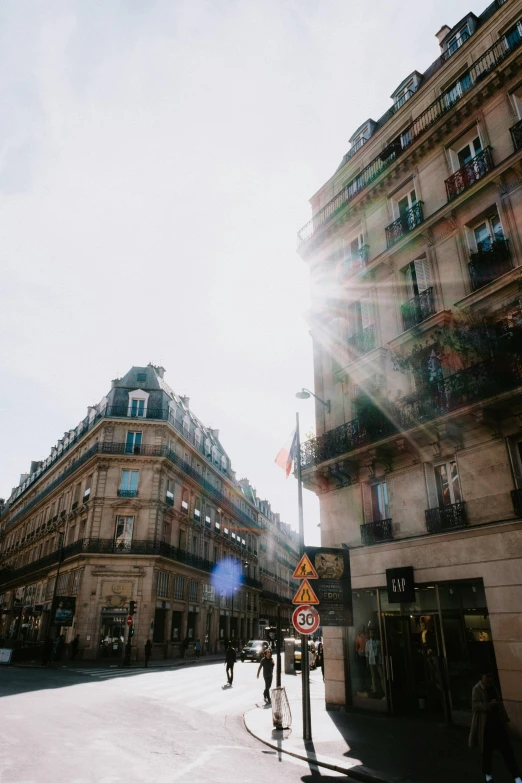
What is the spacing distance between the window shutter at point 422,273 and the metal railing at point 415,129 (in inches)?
165

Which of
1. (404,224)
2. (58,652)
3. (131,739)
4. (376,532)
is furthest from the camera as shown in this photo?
(58,652)

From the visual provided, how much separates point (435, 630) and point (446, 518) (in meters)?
2.81

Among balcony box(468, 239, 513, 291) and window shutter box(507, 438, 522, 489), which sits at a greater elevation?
balcony box(468, 239, 513, 291)

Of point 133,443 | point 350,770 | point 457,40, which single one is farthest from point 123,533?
point 457,40

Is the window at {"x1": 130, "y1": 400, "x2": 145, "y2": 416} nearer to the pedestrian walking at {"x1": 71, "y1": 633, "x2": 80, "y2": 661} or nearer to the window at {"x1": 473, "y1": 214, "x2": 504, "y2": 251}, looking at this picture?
the pedestrian walking at {"x1": 71, "y1": 633, "x2": 80, "y2": 661}

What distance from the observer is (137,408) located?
3909 cm

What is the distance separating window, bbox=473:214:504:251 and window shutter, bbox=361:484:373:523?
7549mm

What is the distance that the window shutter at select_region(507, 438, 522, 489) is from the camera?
11.6 m

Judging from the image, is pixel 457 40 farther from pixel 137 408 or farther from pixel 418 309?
pixel 137 408

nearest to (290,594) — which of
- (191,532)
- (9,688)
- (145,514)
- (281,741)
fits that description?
(191,532)

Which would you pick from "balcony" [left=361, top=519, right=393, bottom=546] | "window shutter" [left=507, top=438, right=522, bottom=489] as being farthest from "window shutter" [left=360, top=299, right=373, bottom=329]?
"window shutter" [left=507, top=438, right=522, bottom=489]

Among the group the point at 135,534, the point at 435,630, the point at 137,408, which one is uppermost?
the point at 137,408

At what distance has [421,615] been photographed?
13.2 metres

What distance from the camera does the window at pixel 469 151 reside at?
49.8 ft
